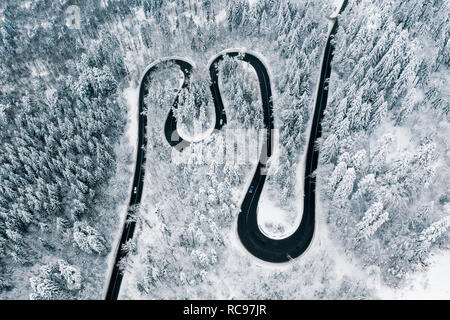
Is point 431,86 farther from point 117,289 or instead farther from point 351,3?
point 117,289

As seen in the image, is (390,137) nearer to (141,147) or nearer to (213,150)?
(213,150)

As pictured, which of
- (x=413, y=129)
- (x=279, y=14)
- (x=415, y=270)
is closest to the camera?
(x=415, y=270)

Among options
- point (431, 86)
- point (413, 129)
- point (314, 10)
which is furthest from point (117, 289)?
point (314, 10)

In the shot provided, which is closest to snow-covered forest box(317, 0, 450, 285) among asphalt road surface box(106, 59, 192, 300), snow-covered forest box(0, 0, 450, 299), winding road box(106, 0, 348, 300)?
snow-covered forest box(0, 0, 450, 299)

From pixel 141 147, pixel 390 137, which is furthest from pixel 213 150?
pixel 390 137

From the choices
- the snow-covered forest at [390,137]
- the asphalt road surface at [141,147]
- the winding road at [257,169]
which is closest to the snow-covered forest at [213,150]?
the snow-covered forest at [390,137]

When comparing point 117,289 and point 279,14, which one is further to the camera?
point 279,14
